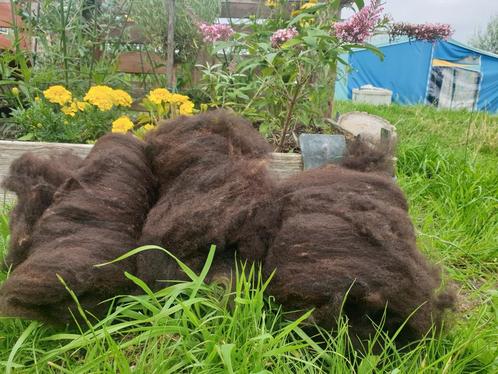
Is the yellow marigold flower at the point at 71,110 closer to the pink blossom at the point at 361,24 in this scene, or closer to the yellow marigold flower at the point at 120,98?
the yellow marigold flower at the point at 120,98

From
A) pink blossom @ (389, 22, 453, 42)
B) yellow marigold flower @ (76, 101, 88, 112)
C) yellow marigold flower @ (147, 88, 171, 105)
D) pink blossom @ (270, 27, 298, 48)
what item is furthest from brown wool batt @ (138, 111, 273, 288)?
pink blossom @ (389, 22, 453, 42)

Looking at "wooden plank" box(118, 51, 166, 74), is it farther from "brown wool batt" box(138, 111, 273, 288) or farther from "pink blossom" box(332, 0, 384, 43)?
"brown wool batt" box(138, 111, 273, 288)

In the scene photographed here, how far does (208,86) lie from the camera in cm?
195

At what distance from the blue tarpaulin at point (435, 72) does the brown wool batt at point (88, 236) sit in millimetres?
10362

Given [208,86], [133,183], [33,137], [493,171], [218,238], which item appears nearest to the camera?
[218,238]

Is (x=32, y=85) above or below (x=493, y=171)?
above

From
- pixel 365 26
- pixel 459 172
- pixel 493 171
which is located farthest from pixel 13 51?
pixel 493 171

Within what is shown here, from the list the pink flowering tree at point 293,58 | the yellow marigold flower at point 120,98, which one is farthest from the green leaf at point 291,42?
the yellow marigold flower at point 120,98

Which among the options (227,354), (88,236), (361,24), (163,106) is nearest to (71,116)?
(163,106)

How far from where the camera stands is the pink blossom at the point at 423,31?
168 cm

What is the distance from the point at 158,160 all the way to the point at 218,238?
0.92 ft

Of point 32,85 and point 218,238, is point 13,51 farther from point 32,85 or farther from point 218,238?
point 218,238

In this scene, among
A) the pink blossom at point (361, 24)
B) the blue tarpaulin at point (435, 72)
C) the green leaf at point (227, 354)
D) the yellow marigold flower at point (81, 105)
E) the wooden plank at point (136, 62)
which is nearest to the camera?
the green leaf at point (227, 354)

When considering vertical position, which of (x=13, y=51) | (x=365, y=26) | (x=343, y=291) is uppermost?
(x=365, y=26)
